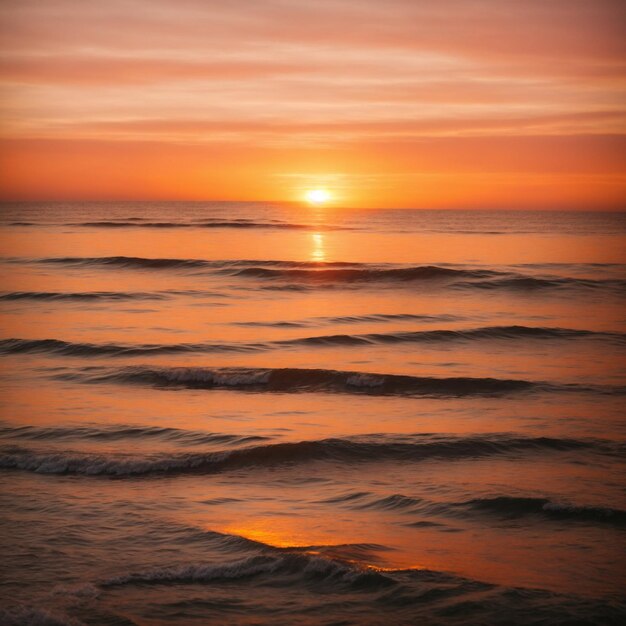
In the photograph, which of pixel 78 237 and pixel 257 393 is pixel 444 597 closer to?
pixel 257 393

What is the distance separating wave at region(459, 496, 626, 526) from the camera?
7496 mm

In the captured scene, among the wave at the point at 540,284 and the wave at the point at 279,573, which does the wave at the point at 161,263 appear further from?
the wave at the point at 279,573

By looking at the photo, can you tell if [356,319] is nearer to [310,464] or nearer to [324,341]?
[324,341]

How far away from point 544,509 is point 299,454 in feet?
9.78

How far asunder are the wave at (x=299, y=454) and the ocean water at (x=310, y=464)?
33 millimetres

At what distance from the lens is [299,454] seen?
9539 millimetres

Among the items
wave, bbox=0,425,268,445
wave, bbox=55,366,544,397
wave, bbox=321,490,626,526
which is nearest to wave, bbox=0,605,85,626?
wave, bbox=321,490,626,526

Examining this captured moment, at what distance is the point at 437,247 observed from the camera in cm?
4531

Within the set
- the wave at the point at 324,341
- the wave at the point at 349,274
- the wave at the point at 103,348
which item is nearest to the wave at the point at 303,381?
the wave at the point at 103,348

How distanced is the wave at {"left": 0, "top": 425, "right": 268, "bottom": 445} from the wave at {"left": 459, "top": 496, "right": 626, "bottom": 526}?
322 centimetres

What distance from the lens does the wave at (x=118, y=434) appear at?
10.0 meters

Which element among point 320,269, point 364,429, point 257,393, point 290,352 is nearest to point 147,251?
point 320,269

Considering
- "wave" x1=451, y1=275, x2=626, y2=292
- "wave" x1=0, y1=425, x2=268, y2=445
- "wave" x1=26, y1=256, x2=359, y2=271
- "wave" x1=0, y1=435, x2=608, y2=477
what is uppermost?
"wave" x1=26, y1=256, x2=359, y2=271

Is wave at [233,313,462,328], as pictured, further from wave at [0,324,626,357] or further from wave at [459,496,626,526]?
wave at [459,496,626,526]
